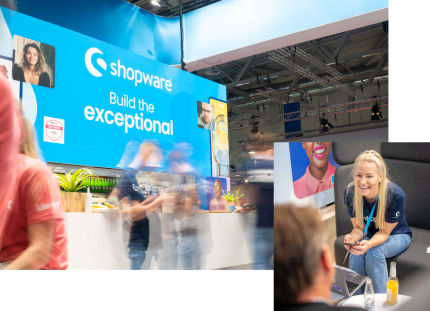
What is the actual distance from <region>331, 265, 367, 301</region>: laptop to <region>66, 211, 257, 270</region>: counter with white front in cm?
173

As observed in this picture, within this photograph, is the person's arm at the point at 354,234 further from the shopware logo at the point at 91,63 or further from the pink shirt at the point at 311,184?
the shopware logo at the point at 91,63

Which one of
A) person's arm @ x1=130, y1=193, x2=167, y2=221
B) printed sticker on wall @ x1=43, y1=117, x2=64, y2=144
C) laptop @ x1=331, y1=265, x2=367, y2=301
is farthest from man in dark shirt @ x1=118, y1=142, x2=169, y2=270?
laptop @ x1=331, y1=265, x2=367, y2=301

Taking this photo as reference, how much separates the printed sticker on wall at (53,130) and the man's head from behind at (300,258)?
8.01 feet

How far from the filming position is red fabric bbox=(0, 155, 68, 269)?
1.76m

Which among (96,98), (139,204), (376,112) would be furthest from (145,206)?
(376,112)

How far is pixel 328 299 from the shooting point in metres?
1.55

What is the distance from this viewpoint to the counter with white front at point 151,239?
279cm

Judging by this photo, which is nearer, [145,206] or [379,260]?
[379,260]

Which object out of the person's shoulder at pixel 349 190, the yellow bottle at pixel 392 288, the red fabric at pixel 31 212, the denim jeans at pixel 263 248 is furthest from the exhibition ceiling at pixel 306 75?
the yellow bottle at pixel 392 288

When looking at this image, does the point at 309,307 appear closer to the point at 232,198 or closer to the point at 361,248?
the point at 361,248

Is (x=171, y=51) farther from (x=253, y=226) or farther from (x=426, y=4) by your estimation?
(x=426, y=4)

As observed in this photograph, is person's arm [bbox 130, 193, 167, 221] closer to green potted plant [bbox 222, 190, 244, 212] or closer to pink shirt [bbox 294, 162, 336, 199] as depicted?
green potted plant [bbox 222, 190, 244, 212]

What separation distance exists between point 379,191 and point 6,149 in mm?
1520

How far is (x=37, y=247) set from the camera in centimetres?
172
